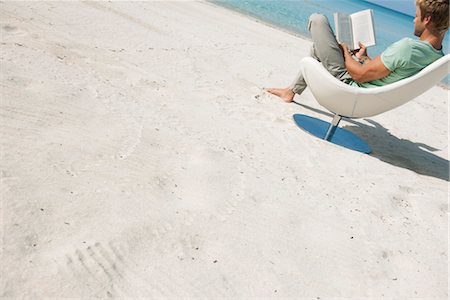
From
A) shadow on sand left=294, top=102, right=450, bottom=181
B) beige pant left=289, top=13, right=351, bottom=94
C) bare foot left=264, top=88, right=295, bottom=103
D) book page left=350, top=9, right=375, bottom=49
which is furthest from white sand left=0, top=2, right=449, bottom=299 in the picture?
book page left=350, top=9, right=375, bottom=49

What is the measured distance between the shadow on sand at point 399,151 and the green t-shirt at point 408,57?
2.94 ft

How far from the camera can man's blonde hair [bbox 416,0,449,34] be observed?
3033 mm

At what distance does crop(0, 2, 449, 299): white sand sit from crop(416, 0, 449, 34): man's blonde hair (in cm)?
121

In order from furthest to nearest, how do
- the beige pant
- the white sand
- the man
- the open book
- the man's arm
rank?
1. the open book
2. the beige pant
3. the man's arm
4. the man
5. the white sand

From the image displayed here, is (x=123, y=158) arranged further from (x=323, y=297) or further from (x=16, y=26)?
(x=16, y=26)

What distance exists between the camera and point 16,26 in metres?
4.58

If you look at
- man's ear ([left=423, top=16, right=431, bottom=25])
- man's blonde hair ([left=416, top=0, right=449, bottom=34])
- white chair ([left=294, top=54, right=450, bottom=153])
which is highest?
man's blonde hair ([left=416, top=0, right=449, bottom=34])

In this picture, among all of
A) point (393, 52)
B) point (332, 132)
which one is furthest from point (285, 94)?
point (393, 52)

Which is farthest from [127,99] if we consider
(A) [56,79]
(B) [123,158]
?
(B) [123,158]

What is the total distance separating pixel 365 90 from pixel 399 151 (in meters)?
1.17

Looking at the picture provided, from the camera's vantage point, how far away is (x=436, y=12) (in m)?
3.08

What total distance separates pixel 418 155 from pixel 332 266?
8.58 feet

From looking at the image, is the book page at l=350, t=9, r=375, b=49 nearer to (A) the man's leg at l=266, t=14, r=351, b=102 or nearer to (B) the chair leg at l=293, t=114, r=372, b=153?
(A) the man's leg at l=266, t=14, r=351, b=102

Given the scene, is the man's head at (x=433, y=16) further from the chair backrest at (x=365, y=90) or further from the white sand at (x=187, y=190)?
the white sand at (x=187, y=190)
